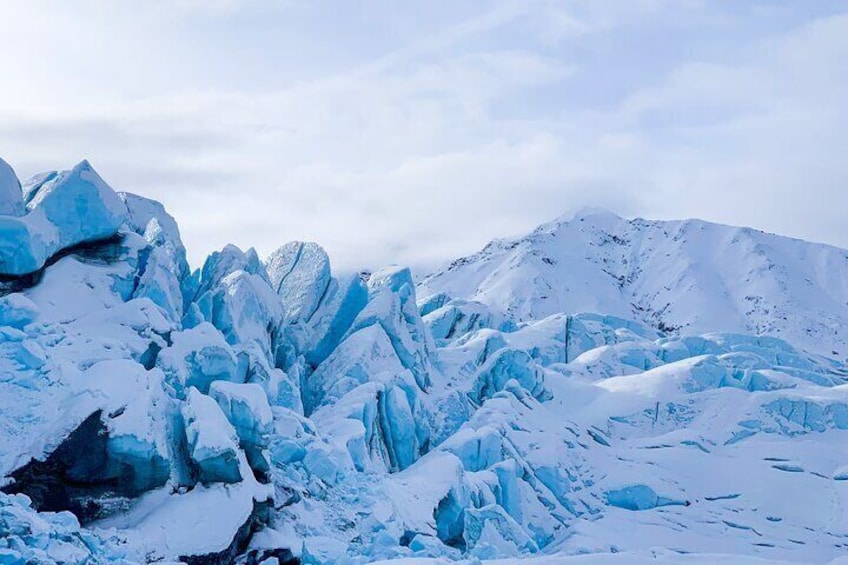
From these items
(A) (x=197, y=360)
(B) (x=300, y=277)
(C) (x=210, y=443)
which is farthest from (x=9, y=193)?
(B) (x=300, y=277)

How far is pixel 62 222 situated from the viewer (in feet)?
70.4

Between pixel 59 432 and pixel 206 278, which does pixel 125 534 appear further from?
Result: pixel 206 278

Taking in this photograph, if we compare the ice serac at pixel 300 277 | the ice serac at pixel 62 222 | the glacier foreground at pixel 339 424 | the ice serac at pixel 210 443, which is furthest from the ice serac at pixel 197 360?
the ice serac at pixel 300 277

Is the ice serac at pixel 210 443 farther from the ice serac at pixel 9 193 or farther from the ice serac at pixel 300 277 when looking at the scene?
the ice serac at pixel 300 277

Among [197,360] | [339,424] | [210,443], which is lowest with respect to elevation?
[339,424]

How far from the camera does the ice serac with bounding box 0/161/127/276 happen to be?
61.9 ft

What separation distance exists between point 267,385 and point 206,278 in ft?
39.7

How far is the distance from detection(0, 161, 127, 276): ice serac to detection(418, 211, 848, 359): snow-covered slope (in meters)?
80.5

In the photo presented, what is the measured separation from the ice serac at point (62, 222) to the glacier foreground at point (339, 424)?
7cm

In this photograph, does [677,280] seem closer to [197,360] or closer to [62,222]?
[62,222]

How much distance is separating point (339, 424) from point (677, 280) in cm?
11796

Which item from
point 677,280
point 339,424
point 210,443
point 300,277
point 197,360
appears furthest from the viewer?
point 677,280

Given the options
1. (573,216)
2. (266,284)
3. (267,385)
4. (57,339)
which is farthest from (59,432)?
(573,216)

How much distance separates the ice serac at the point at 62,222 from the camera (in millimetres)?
18859
